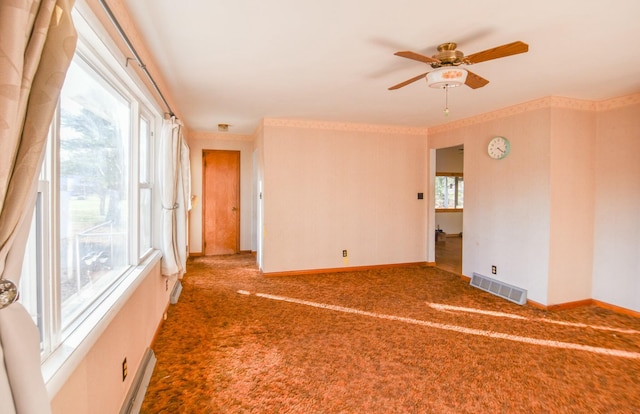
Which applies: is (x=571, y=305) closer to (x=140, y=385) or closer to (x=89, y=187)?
(x=140, y=385)

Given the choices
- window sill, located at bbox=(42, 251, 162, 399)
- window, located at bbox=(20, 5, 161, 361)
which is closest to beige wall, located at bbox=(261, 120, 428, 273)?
window, located at bbox=(20, 5, 161, 361)

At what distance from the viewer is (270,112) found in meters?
4.50

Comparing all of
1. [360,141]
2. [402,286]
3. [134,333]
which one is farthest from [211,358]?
[360,141]

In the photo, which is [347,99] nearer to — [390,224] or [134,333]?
[390,224]

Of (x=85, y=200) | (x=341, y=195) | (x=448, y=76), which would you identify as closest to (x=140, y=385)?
(x=85, y=200)

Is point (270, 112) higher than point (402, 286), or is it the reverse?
point (270, 112)

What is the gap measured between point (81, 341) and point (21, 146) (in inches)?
35.9

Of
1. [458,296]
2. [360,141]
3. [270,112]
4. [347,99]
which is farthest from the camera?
[360,141]

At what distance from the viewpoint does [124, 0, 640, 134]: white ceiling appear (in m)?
1.94

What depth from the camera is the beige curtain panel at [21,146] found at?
69cm

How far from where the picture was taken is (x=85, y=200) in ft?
5.68

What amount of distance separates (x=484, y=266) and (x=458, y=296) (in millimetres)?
737

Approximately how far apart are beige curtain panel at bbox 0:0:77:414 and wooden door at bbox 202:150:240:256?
5.81m

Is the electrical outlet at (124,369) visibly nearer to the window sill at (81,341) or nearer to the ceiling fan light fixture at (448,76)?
the window sill at (81,341)
